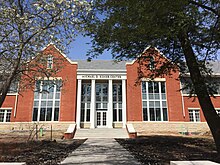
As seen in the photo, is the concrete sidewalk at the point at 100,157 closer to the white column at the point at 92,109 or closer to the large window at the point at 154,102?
the white column at the point at 92,109

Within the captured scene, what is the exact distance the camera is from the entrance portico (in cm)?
2597

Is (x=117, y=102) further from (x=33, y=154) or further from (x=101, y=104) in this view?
(x=33, y=154)

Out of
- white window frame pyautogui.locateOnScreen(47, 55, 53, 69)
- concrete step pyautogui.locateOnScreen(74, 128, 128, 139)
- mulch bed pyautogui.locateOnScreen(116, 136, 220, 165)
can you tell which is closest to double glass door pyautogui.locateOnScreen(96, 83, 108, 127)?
concrete step pyautogui.locateOnScreen(74, 128, 128, 139)

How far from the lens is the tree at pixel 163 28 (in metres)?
6.77

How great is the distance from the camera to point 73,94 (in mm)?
26250

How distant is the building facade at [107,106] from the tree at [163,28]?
16.4 meters

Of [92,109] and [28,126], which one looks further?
[92,109]

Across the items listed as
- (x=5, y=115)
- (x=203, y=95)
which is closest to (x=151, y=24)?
(x=203, y=95)

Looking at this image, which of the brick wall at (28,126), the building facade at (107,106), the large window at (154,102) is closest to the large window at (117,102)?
the building facade at (107,106)

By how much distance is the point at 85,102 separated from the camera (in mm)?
27422

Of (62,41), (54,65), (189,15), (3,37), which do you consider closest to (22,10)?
(3,37)

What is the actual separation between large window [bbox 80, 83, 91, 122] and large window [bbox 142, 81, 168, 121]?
767 centimetres

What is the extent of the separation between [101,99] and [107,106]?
134 centimetres

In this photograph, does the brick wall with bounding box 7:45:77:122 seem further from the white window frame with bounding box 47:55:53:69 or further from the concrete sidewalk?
the concrete sidewalk
